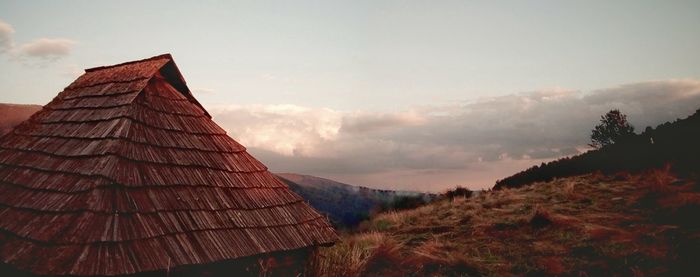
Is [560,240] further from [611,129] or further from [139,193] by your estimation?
[611,129]

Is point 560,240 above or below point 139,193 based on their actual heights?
below

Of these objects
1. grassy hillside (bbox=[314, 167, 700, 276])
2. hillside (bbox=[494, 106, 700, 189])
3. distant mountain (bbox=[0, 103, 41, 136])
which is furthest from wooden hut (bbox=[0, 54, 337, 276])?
distant mountain (bbox=[0, 103, 41, 136])

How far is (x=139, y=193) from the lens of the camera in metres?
4.77

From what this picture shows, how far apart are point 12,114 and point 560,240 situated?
58.6 metres

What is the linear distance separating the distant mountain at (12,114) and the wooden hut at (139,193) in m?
44.5

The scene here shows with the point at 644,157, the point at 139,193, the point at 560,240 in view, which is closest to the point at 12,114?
the point at 139,193

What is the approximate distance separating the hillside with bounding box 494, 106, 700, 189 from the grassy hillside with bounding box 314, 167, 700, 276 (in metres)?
1.15

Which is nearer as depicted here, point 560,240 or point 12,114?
point 560,240

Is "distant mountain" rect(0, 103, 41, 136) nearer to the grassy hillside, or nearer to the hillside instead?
the grassy hillside

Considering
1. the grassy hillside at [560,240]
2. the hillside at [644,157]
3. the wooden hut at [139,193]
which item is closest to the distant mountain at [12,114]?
the wooden hut at [139,193]

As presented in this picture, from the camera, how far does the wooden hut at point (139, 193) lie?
13.7ft

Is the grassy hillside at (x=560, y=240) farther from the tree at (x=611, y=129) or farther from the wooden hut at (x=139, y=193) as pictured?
the tree at (x=611, y=129)

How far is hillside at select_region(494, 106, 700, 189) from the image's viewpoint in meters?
12.2

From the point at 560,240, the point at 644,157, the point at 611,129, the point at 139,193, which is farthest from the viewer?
the point at 611,129
